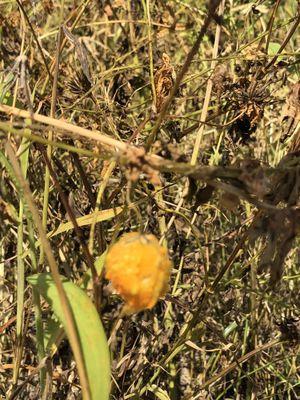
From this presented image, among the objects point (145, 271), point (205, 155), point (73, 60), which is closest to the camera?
point (145, 271)

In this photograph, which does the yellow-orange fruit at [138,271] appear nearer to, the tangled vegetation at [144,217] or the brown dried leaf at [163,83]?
the tangled vegetation at [144,217]

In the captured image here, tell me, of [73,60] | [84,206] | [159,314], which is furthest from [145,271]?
[73,60]

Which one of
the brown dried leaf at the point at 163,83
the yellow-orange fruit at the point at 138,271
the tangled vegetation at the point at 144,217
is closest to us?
the yellow-orange fruit at the point at 138,271

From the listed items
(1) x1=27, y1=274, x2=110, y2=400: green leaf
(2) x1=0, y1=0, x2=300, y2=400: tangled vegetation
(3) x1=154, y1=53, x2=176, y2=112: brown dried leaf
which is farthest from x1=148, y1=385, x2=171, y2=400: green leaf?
(3) x1=154, y1=53, x2=176, y2=112: brown dried leaf

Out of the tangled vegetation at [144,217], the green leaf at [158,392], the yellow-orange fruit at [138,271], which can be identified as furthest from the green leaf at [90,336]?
the green leaf at [158,392]

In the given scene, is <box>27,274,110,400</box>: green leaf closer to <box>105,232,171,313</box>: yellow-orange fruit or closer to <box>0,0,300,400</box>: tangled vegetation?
<box>0,0,300,400</box>: tangled vegetation

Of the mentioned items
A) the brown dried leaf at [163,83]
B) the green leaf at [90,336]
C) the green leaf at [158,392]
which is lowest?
the green leaf at [158,392]

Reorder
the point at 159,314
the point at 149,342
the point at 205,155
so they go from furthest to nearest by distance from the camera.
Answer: the point at 205,155 < the point at 159,314 < the point at 149,342

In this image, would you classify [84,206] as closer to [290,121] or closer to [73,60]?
[290,121]
